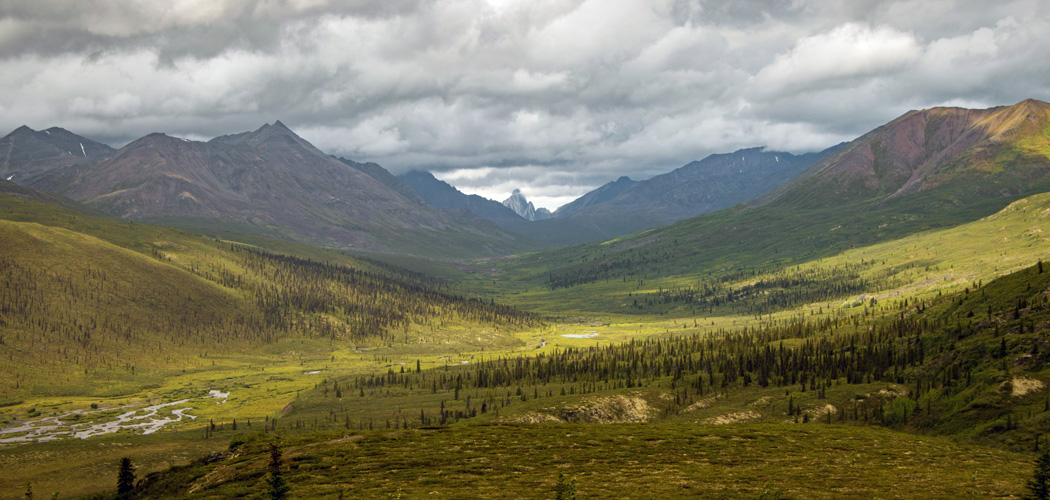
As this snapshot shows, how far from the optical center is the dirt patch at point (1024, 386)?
88531mm

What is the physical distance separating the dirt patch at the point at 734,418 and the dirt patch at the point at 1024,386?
40.2 metres

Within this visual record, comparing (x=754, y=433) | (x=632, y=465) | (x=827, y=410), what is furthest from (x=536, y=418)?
(x=827, y=410)

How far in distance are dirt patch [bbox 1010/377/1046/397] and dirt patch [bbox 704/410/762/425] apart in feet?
132

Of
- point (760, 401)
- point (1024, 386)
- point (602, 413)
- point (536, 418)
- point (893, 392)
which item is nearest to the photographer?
point (1024, 386)

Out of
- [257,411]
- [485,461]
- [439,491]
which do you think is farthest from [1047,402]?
[257,411]

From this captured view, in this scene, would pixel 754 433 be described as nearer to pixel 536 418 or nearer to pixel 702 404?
pixel 702 404

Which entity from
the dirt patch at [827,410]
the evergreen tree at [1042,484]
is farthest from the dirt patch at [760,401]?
the evergreen tree at [1042,484]

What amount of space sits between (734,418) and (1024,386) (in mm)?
45169

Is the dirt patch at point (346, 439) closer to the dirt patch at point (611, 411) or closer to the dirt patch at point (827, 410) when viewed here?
the dirt patch at point (611, 411)

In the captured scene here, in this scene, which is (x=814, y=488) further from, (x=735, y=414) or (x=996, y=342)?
(x=996, y=342)

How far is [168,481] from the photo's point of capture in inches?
3157

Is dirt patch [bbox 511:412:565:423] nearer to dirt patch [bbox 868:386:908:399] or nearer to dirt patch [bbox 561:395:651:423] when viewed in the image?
dirt patch [bbox 561:395:651:423]

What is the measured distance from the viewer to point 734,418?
118 metres

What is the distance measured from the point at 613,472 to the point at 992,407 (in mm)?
60957
